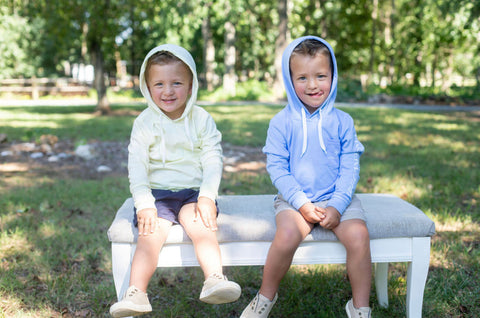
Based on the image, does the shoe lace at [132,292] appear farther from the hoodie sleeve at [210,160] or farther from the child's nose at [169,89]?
the child's nose at [169,89]

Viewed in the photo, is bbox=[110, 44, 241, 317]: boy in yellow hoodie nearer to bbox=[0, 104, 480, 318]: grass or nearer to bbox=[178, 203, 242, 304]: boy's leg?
bbox=[178, 203, 242, 304]: boy's leg

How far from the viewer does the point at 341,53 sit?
30.2 metres

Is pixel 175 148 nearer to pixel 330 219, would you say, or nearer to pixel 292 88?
pixel 292 88

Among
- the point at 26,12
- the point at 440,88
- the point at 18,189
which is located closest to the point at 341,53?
the point at 440,88

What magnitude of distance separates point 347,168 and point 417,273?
65 centimetres

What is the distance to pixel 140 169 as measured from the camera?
244 cm

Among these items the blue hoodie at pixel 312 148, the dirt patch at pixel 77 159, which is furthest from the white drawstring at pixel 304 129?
the dirt patch at pixel 77 159

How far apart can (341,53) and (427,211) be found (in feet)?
91.5

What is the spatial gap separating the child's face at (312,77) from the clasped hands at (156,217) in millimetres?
821

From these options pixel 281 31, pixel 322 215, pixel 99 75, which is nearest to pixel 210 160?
pixel 322 215

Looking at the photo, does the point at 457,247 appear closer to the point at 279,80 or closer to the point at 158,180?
the point at 158,180

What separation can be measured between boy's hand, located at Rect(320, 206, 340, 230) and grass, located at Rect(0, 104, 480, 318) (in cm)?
64

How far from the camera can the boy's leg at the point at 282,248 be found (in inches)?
84.9

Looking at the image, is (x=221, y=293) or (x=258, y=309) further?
(x=258, y=309)
